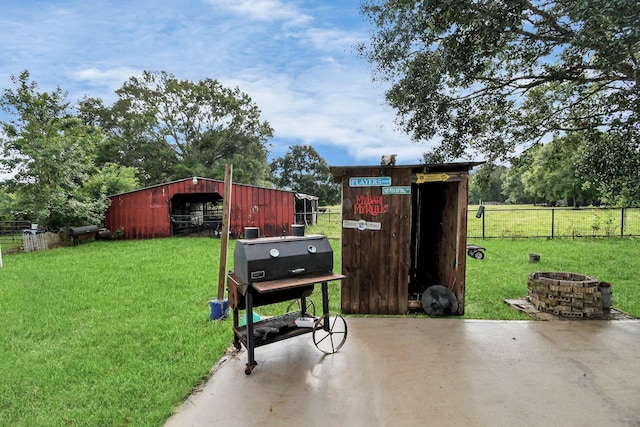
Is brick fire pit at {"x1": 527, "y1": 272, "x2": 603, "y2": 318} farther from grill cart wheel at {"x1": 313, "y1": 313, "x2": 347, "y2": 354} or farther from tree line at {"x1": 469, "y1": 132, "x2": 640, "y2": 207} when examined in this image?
grill cart wheel at {"x1": 313, "y1": 313, "x2": 347, "y2": 354}

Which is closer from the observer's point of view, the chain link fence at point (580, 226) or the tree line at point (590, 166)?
the tree line at point (590, 166)

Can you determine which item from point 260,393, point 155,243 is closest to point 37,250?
point 155,243

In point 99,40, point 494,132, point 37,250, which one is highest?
point 99,40

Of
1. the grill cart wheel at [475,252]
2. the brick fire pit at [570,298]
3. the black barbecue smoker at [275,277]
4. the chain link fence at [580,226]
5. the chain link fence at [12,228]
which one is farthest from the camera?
the chain link fence at [12,228]

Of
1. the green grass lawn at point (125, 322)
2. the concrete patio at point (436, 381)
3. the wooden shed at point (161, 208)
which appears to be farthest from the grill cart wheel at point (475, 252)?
the wooden shed at point (161, 208)

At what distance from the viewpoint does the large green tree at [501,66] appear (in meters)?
3.92

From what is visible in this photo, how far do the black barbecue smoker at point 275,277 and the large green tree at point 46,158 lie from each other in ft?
38.5

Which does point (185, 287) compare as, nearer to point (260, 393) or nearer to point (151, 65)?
point (260, 393)

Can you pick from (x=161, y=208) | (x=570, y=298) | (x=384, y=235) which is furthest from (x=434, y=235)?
(x=161, y=208)

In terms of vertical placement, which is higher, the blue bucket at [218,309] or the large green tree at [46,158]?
the large green tree at [46,158]

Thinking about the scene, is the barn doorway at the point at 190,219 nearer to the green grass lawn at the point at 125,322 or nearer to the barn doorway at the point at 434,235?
the green grass lawn at the point at 125,322

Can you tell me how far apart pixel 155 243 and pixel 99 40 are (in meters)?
6.51

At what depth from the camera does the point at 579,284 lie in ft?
13.3

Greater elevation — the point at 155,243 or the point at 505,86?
the point at 505,86
